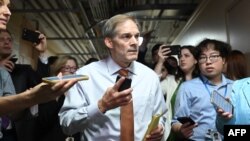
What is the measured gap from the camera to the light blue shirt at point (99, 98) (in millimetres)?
1605

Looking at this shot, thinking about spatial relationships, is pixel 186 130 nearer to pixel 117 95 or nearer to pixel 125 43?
pixel 125 43

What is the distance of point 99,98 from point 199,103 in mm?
820

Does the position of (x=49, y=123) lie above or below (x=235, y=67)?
below

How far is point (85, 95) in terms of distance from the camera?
67.7 inches

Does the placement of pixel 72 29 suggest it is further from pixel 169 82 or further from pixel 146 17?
pixel 169 82

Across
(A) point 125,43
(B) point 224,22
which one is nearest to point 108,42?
(A) point 125,43

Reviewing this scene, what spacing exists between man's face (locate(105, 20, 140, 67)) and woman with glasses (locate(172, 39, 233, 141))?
0.63 m

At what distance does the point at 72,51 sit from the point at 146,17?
14.9 ft

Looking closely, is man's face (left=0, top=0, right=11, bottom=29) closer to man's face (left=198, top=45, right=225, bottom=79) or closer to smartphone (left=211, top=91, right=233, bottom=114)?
smartphone (left=211, top=91, right=233, bottom=114)

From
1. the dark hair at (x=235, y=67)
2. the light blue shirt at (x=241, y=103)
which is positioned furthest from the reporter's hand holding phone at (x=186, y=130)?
the dark hair at (x=235, y=67)

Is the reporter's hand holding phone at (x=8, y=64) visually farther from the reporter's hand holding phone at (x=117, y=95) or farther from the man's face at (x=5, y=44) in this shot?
the reporter's hand holding phone at (x=117, y=95)

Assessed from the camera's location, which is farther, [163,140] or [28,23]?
[28,23]

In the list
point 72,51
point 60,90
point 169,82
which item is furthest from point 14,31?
point 60,90

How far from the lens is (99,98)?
5.64 ft
